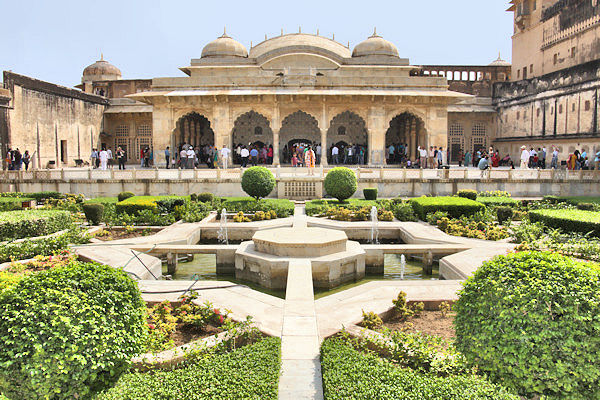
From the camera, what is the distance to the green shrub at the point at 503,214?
1165 cm

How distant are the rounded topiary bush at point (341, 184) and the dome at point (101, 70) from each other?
28572 mm

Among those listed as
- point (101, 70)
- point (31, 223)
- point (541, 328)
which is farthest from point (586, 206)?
point (101, 70)

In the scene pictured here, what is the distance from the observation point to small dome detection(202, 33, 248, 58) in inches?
1140

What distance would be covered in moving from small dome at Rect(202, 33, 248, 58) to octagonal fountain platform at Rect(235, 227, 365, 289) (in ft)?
75.4

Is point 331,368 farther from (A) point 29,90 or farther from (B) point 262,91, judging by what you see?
(A) point 29,90

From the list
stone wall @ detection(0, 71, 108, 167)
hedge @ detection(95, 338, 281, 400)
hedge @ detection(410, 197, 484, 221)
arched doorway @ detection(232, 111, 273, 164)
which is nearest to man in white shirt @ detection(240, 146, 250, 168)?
arched doorway @ detection(232, 111, 273, 164)

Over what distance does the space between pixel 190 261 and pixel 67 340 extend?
21.0ft

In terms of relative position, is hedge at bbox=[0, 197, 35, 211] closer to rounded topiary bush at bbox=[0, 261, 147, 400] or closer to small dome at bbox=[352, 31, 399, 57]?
rounded topiary bush at bbox=[0, 261, 147, 400]

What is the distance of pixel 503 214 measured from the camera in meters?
11.7

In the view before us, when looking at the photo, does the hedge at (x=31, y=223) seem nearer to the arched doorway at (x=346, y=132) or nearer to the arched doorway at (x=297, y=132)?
the arched doorway at (x=297, y=132)

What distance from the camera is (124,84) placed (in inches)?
1305

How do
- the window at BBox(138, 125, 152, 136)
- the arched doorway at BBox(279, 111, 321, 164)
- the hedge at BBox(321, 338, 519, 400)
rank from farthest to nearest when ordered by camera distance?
the window at BBox(138, 125, 152, 136)
the arched doorway at BBox(279, 111, 321, 164)
the hedge at BBox(321, 338, 519, 400)

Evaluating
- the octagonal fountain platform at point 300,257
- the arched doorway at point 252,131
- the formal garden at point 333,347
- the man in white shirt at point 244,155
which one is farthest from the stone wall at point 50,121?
the formal garden at point 333,347

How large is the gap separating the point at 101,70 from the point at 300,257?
34458mm
